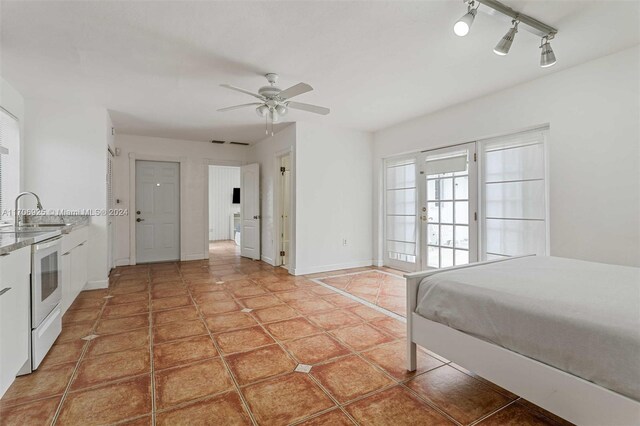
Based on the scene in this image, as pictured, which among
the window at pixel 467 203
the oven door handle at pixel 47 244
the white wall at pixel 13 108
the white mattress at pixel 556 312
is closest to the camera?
the white mattress at pixel 556 312

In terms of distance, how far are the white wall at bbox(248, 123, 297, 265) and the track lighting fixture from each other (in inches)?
130

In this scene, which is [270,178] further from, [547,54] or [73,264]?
[547,54]

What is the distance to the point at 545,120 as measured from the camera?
3.22 m

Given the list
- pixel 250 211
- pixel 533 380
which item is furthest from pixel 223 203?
pixel 533 380

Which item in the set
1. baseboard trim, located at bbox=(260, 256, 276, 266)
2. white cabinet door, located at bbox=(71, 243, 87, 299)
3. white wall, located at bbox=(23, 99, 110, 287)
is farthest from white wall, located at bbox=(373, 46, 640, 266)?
white wall, located at bbox=(23, 99, 110, 287)

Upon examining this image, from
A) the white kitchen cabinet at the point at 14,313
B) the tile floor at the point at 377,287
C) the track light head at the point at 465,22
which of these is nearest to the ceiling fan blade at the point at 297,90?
the track light head at the point at 465,22

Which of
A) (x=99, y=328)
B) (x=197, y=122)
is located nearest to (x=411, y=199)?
(x=197, y=122)

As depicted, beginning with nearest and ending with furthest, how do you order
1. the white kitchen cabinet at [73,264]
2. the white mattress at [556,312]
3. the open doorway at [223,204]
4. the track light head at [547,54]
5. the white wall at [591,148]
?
1. the white mattress at [556,312]
2. the track light head at [547,54]
3. the white wall at [591,148]
4. the white kitchen cabinet at [73,264]
5. the open doorway at [223,204]

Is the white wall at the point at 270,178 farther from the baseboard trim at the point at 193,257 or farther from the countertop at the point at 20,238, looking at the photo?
the countertop at the point at 20,238

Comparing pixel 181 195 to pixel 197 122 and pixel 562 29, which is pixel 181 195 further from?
pixel 562 29

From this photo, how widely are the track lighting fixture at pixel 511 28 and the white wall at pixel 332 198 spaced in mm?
3198

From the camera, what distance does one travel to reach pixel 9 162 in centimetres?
357

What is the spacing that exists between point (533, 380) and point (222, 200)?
9.40 m

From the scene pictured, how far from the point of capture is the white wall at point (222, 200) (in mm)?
9602
